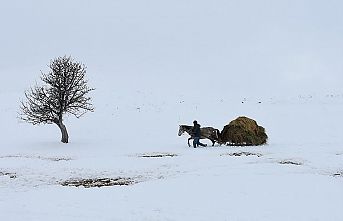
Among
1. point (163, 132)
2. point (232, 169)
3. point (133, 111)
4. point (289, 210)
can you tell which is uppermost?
point (133, 111)

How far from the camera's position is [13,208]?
50.9 feet

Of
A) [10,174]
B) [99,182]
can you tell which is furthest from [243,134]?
[10,174]

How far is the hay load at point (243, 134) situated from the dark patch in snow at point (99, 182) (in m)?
13.1

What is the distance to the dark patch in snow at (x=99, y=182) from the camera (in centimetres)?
2026

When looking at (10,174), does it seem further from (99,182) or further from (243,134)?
(243,134)

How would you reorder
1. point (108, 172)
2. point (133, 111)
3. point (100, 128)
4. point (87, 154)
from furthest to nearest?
point (133, 111)
point (100, 128)
point (87, 154)
point (108, 172)

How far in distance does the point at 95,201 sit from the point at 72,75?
22.2 metres

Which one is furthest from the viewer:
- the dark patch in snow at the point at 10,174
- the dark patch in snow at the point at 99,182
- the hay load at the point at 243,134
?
the hay load at the point at 243,134

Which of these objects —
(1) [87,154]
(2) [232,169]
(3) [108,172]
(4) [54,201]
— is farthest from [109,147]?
(4) [54,201]

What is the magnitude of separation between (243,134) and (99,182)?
14538 mm

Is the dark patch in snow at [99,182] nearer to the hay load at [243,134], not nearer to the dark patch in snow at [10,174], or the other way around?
the dark patch in snow at [10,174]

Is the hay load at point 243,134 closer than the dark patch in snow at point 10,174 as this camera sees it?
No

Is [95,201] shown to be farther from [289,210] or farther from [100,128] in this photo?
[100,128]

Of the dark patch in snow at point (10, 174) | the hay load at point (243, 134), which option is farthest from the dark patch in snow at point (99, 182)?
the hay load at point (243, 134)
